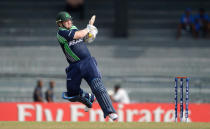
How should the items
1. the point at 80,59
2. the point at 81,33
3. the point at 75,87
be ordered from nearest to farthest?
the point at 81,33, the point at 80,59, the point at 75,87

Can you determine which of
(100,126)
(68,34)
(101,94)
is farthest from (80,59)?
(100,126)

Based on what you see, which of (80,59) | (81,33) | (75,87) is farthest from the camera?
(75,87)

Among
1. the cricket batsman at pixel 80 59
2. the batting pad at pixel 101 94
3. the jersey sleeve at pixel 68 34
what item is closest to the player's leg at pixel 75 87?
the cricket batsman at pixel 80 59

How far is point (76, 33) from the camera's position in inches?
375

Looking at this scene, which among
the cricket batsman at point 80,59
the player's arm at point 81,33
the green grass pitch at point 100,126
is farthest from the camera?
the cricket batsman at point 80,59

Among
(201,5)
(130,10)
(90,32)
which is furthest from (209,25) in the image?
(90,32)

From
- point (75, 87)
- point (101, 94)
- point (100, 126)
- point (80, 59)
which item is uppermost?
point (80, 59)

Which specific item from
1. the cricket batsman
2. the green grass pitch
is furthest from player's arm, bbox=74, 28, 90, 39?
the green grass pitch

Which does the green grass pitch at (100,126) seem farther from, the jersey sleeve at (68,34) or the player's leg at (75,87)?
the jersey sleeve at (68,34)

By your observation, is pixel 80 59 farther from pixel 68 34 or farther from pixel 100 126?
pixel 100 126

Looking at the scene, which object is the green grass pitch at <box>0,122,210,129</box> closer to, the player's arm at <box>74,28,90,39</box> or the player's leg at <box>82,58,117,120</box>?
the player's leg at <box>82,58,117,120</box>

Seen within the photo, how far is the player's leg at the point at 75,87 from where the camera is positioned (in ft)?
31.9

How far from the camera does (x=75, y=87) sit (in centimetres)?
985

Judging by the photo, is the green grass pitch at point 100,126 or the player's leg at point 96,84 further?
the player's leg at point 96,84
